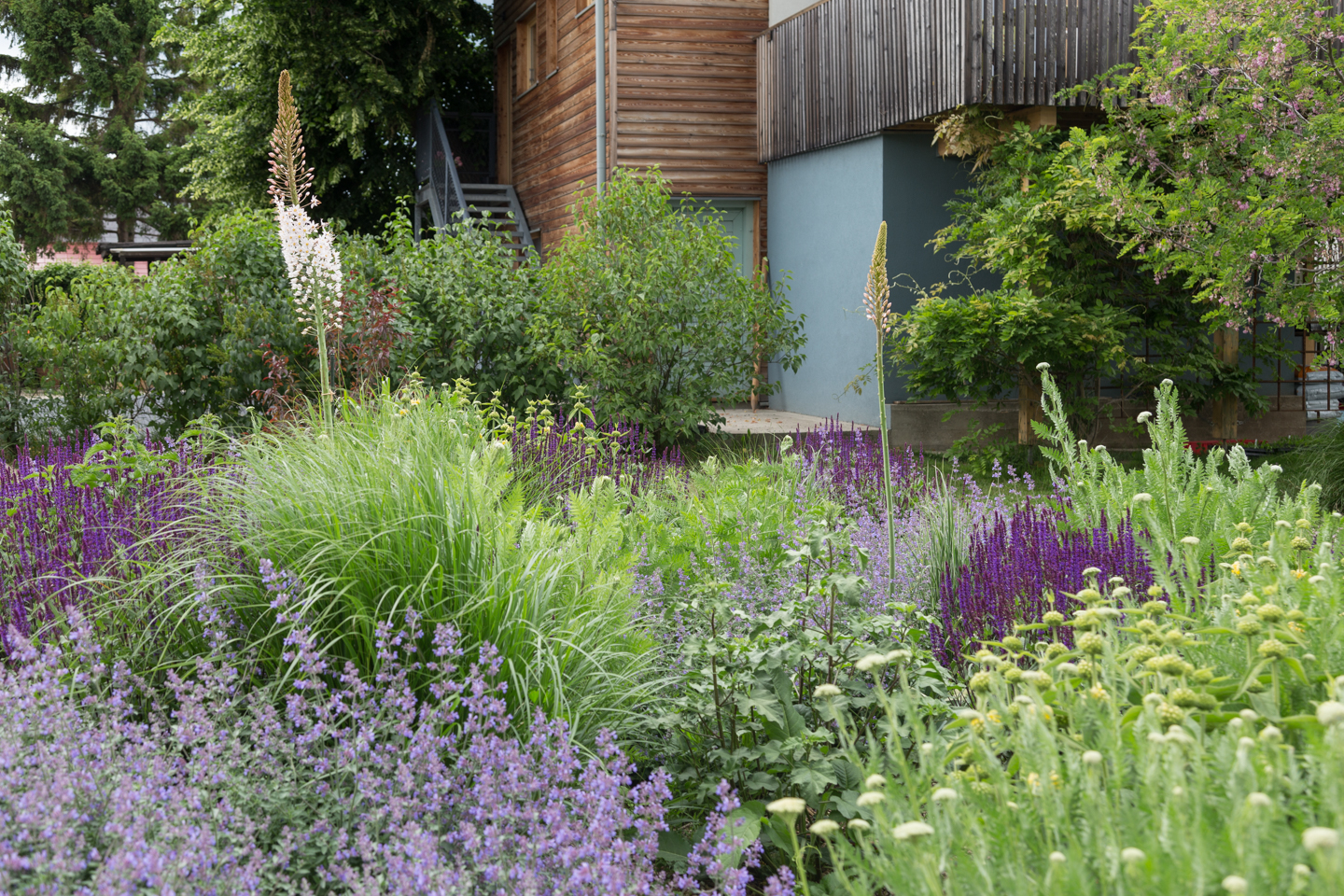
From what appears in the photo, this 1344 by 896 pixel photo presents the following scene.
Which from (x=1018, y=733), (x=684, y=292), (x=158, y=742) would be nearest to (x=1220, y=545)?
(x=1018, y=733)

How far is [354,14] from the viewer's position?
55.8 feet

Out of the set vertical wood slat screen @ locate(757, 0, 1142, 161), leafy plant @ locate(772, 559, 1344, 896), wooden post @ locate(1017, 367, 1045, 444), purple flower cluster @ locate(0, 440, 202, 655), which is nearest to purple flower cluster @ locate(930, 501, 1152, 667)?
leafy plant @ locate(772, 559, 1344, 896)

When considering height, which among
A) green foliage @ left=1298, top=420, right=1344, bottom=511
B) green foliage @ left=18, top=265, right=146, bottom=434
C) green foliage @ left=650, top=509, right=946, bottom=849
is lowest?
green foliage @ left=650, top=509, right=946, bottom=849

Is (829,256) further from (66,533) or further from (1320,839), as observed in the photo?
(1320,839)

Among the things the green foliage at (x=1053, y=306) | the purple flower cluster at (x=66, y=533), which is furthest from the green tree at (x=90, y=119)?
the purple flower cluster at (x=66, y=533)

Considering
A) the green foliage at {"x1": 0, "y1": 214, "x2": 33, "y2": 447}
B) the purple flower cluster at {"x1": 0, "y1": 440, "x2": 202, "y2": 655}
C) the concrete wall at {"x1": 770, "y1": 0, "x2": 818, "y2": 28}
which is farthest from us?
the concrete wall at {"x1": 770, "y1": 0, "x2": 818, "y2": 28}

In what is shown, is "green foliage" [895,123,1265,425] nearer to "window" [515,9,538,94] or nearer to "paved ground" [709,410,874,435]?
"paved ground" [709,410,874,435]

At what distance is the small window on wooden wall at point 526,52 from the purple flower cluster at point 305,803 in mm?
16389

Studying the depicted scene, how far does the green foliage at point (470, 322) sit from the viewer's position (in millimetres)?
8312

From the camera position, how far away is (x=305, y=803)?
2236 millimetres

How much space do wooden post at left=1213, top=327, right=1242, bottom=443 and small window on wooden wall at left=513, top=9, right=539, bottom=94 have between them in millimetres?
11207

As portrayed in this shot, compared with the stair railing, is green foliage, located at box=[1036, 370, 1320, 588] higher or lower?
lower

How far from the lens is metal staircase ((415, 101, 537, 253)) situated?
1656 cm

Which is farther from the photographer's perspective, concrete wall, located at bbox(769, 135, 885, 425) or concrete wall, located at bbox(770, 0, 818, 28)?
concrete wall, located at bbox(770, 0, 818, 28)
